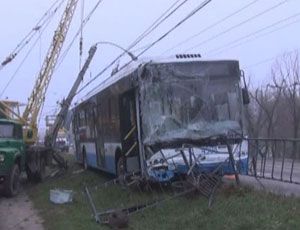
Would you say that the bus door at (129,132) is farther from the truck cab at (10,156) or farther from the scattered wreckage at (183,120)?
the truck cab at (10,156)

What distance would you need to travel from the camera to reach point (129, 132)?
15.4 meters

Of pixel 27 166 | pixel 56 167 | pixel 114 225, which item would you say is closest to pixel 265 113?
pixel 56 167

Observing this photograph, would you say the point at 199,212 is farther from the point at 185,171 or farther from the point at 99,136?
the point at 99,136

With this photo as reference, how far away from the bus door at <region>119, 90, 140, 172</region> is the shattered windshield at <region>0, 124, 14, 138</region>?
405cm

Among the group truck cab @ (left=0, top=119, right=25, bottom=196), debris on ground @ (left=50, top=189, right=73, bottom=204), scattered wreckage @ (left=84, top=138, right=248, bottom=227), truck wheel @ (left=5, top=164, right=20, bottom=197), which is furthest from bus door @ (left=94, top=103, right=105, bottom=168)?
scattered wreckage @ (left=84, top=138, right=248, bottom=227)

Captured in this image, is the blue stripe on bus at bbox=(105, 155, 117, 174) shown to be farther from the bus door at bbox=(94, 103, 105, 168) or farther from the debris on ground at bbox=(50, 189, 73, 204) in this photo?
the debris on ground at bbox=(50, 189, 73, 204)

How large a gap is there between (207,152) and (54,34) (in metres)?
23.3

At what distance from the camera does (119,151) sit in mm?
16797

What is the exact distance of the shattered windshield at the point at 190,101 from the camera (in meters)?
13.9

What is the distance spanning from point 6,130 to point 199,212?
30.6 ft

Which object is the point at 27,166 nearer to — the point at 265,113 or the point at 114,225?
the point at 114,225

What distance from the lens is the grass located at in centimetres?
912

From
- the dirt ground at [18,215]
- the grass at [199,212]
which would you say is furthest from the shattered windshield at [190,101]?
the dirt ground at [18,215]

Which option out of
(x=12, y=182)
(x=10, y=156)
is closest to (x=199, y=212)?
(x=10, y=156)
